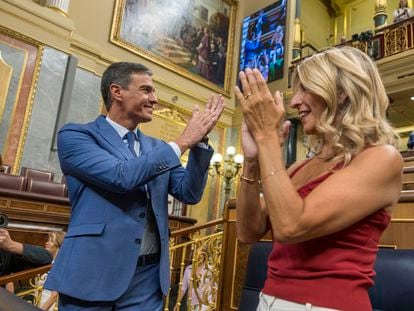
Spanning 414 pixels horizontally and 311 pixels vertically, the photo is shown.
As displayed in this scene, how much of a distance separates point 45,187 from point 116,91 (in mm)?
4705

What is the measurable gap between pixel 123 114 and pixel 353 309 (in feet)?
3.60

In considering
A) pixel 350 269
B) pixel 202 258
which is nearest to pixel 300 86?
pixel 350 269

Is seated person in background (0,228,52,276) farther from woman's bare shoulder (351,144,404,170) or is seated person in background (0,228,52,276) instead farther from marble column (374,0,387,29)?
marble column (374,0,387,29)

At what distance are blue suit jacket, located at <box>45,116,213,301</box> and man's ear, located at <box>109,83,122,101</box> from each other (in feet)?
0.61

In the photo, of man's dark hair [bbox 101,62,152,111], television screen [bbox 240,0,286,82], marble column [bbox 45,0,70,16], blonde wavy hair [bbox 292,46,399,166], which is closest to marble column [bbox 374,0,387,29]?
television screen [bbox 240,0,286,82]

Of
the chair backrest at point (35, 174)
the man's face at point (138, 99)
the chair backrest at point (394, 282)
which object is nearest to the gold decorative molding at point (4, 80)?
the chair backrest at point (35, 174)

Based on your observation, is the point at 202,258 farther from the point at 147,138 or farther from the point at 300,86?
the point at 300,86

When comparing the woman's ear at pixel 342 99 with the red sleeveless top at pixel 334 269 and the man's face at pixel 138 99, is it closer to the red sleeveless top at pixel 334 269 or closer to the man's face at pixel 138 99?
the red sleeveless top at pixel 334 269

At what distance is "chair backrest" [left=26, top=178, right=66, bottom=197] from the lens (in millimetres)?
5637

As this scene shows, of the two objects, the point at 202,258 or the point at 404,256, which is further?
the point at 202,258

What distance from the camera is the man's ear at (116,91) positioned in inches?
62.4

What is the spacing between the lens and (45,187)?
228 inches

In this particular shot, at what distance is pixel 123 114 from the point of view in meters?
1.58

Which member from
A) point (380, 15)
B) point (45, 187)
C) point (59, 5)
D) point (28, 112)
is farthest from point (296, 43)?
point (45, 187)
